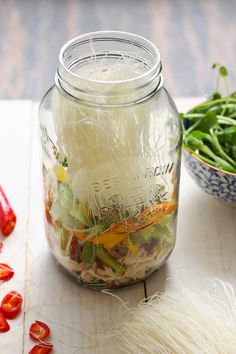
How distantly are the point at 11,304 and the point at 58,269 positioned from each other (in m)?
0.11

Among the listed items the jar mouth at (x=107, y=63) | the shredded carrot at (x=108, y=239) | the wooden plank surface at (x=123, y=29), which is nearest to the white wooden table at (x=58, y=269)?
the shredded carrot at (x=108, y=239)

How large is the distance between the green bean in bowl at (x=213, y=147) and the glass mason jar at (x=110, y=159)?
110mm

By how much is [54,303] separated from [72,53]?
410mm

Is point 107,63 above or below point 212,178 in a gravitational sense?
above

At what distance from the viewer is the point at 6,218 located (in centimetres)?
129

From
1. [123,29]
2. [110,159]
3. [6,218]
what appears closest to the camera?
[110,159]

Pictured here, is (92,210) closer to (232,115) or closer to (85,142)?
(85,142)

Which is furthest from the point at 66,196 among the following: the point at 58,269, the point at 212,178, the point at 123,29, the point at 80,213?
the point at 123,29

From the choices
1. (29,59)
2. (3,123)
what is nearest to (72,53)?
(3,123)

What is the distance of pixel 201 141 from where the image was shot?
1.29 meters

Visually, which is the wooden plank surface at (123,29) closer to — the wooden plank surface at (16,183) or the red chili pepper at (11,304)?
the wooden plank surface at (16,183)

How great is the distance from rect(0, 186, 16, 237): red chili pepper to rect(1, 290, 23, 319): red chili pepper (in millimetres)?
143

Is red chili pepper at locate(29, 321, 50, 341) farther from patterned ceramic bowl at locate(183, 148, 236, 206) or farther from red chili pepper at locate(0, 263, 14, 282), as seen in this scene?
patterned ceramic bowl at locate(183, 148, 236, 206)

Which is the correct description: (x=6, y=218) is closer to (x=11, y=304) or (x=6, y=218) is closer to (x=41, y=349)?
(x=11, y=304)
